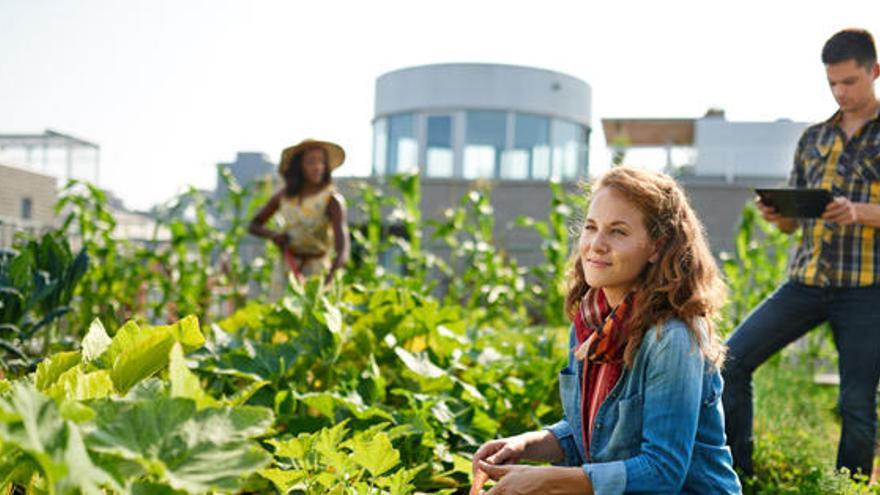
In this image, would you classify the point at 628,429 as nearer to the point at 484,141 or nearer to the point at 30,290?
the point at 30,290

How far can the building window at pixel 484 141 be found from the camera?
17.1m

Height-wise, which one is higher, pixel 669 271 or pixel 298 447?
pixel 669 271

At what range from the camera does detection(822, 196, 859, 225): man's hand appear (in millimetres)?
2555

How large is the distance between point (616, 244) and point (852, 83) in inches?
57.6

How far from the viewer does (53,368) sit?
1.34 m

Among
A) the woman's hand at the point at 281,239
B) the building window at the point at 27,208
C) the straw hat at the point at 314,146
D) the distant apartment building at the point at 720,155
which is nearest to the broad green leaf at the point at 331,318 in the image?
the woman's hand at the point at 281,239

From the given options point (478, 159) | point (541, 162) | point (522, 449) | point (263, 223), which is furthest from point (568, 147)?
point (522, 449)

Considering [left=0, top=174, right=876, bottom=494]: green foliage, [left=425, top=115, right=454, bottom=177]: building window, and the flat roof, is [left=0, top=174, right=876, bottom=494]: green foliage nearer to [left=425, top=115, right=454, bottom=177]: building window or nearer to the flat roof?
[left=425, top=115, right=454, bottom=177]: building window

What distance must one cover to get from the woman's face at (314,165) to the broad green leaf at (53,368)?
3205 mm

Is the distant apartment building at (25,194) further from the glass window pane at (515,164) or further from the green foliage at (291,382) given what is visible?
the green foliage at (291,382)

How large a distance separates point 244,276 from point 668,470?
18.4 feet

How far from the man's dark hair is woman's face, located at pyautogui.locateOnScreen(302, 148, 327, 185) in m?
2.70

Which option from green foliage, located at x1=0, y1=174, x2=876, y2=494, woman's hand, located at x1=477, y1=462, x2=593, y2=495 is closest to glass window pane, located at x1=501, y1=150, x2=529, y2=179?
green foliage, located at x1=0, y1=174, x2=876, y2=494

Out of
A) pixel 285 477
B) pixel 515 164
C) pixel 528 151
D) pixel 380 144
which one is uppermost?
pixel 380 144
